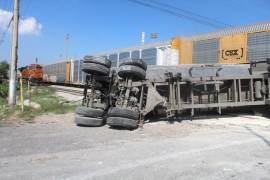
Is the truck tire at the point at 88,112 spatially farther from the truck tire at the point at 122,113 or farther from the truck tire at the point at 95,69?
the truck tire at the point at 95,69

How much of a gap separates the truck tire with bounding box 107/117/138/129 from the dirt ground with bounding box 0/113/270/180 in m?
0.17

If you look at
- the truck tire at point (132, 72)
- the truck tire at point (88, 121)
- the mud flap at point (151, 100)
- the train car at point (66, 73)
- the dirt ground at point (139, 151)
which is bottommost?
the dirt ground at point (139, 151)

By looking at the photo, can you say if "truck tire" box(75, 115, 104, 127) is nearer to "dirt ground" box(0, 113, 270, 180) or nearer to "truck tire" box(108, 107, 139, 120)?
"dirt ground" box(0, 113, 270, 180)

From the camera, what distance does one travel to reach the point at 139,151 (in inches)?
293

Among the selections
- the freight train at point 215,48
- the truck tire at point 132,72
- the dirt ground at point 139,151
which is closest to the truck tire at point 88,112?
the dirt ground at point 139,151

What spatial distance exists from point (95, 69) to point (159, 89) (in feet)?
6.85

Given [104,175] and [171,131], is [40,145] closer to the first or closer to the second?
[104,175]

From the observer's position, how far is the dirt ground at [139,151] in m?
5.85

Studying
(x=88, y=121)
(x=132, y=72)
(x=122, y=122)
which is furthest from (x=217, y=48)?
(x=88, y=121)

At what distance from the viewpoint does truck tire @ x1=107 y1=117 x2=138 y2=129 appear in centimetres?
1025

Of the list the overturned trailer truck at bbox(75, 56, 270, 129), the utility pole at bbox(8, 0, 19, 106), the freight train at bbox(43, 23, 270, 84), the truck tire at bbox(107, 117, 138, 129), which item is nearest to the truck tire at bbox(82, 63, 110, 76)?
the overturned trailer truck at bbox(75, 56, 270, 129)

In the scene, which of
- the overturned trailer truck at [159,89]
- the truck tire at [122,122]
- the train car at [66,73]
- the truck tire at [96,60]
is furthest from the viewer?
the train car at [66,73]

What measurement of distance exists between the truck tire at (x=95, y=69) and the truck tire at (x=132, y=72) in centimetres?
45

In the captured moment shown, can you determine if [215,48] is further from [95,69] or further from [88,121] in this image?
[88,121]
